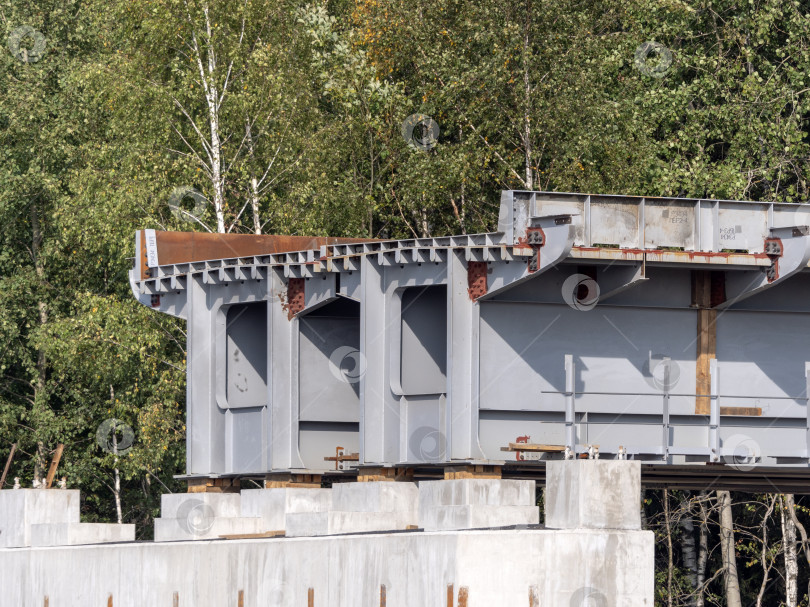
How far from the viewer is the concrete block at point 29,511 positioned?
2875 centimetres

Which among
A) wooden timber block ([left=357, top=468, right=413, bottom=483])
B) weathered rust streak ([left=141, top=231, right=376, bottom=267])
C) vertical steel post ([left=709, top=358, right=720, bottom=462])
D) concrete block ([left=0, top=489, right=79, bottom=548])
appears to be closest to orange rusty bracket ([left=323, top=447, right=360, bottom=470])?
wooden timber block ([left=357, top=468, right=413, bottom=483])

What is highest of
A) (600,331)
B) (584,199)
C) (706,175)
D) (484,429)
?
(706,175)

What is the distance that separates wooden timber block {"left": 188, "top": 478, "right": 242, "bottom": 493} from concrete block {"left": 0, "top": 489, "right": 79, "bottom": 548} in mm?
3928

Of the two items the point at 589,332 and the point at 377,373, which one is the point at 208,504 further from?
the point at 589,332

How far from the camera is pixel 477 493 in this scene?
20.1m

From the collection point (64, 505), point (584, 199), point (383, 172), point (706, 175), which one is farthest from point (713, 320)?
point (383, 172)

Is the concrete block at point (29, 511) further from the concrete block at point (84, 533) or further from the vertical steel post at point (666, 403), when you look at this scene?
the vertical steel post at point (666, 403)

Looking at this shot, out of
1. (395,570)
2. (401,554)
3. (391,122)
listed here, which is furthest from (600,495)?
(391,122)

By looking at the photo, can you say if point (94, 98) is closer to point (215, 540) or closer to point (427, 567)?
point (215, 540)

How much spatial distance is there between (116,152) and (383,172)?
7386 mm

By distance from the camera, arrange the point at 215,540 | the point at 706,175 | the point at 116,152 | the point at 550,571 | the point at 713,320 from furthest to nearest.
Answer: the point at 116,152
the point at 706,175
the point at 215,540
the point at 713,320
the point at 550,571

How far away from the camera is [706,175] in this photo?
38.0 meters

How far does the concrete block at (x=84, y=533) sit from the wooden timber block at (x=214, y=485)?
2399 millimetres

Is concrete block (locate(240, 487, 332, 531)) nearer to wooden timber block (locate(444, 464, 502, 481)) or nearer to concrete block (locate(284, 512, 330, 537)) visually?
concrete block (locate(284, 512, 330, 537))
